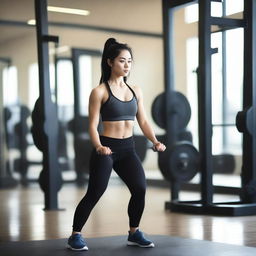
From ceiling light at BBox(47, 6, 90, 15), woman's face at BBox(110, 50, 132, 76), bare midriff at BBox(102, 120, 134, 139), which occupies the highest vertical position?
ceiling light at BBox(47, 6, 90, 15)

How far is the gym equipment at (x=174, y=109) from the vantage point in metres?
4.87

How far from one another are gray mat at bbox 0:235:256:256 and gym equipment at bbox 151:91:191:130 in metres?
1.79

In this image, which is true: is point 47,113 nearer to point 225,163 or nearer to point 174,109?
point 174,109

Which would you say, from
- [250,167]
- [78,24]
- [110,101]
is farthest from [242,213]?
[78,24]

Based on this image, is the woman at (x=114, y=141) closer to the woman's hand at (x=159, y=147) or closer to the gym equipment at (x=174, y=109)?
the woman's hand at (x=159, y=147)

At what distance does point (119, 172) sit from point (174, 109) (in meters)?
1.93

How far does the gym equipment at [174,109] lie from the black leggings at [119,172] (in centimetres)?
188

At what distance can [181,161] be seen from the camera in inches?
188

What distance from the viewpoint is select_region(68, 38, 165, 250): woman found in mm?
2936

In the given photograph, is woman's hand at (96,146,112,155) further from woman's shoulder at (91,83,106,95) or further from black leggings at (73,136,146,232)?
woman's shoulder at (91,83,106,95)

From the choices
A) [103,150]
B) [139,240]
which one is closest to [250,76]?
[139,240]

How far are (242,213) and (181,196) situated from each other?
156cm

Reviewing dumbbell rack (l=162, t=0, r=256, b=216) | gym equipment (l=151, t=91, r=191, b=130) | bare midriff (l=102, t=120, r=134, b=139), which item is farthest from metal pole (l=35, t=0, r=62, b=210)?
bare midriff (l=102, t=120, r=134, b=139)

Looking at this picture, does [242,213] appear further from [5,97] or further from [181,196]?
[5,97]
